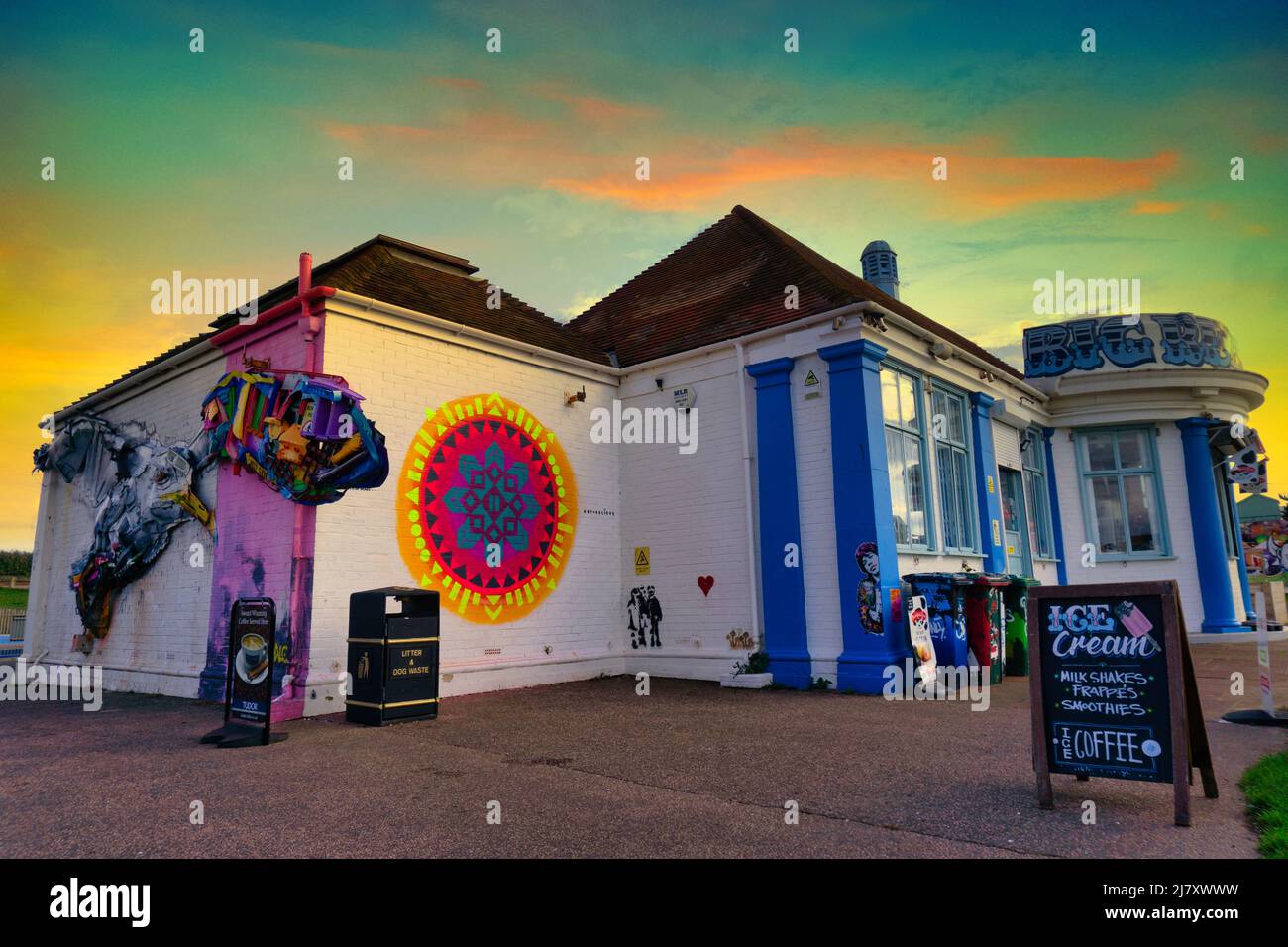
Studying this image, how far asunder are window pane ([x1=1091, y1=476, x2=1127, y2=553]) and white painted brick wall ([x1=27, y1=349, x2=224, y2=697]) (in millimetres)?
18102

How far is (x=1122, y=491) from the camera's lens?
18000mm

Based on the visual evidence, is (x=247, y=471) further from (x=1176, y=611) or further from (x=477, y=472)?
(x=1176, y=611)

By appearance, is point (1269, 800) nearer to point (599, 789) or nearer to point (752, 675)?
point (599, 789)

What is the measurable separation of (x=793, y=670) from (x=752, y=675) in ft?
1.91

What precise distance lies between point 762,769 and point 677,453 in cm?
745

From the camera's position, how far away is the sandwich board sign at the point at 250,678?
728 centimetres

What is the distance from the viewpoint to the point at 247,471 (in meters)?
10.2

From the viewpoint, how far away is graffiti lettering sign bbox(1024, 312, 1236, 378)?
57.5 feet

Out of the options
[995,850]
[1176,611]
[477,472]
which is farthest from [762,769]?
[477,472]

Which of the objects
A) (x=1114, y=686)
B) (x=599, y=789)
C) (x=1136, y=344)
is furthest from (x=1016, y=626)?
(x=1136, y=344)

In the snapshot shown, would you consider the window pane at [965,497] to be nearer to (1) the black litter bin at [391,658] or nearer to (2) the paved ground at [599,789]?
(2) the paved ground at [599,789]

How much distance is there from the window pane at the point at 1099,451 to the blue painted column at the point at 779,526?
10536 mm

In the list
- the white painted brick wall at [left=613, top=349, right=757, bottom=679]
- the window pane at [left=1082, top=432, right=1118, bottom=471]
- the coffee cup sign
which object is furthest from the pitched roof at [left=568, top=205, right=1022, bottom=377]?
the coffee cup sign

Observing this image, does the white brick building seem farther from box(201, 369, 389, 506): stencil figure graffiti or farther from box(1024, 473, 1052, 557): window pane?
box(1024, 473, 1052, 557): window pane
